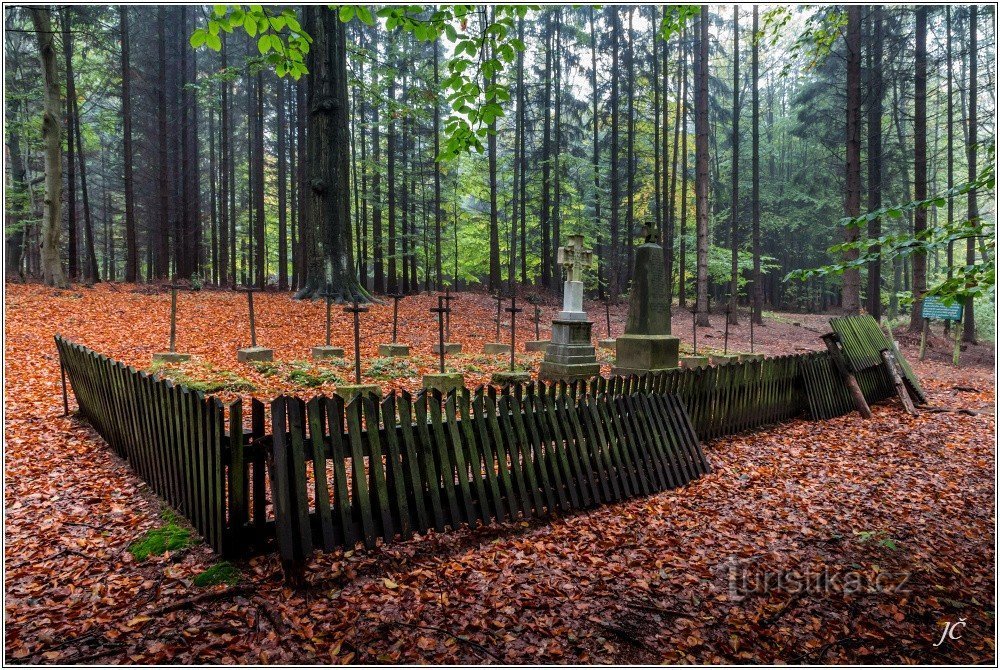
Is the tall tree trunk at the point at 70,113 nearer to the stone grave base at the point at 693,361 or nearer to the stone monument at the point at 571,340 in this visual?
the stone monument at the point at 571,340

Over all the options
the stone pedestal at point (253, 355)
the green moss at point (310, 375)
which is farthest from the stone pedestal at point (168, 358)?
the green moss at point (310, 375)

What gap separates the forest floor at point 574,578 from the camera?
2.65 m

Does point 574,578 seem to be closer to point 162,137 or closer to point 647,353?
point 647,353

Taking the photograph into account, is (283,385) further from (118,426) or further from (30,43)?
(30,43)

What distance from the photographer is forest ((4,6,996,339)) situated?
1723 centimetres

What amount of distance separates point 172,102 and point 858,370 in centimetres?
2613

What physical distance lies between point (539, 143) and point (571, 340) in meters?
22.5

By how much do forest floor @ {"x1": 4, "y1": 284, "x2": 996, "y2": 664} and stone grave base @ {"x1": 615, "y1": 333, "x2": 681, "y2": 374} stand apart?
3275 mm

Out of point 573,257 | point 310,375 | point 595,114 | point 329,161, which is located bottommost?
point 310,375

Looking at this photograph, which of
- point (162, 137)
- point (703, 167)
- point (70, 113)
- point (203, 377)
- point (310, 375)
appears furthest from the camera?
point (162, 137)

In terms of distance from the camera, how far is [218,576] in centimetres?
309

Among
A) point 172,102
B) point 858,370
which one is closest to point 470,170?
point 172,102

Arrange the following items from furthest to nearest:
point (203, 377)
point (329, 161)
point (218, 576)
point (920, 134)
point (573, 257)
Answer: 1. point (329, 161)
2. point (920, 134)
3. point (573, 257)
4. point (203, 377)
5. point (218, 576)

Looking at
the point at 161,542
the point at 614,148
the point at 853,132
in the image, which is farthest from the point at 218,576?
the point at 614,148
